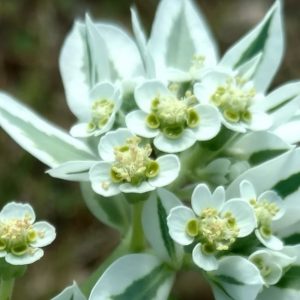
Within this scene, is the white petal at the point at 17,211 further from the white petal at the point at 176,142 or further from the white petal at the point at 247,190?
the white petal at the point at 247,190

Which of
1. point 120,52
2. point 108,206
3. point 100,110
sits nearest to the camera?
point 100,110

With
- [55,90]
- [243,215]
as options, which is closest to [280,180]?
[243,215]

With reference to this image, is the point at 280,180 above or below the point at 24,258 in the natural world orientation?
above

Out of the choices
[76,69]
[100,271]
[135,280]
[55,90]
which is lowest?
[55,90]

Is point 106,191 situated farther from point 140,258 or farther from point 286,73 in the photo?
point 286,73

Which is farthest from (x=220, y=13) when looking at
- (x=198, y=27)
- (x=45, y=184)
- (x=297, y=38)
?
(x=198, y=27)

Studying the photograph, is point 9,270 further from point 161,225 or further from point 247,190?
point 247,190

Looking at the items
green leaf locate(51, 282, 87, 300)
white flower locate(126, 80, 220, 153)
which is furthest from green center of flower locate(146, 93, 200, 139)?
green leaf locate(51, 282, 87, 300)

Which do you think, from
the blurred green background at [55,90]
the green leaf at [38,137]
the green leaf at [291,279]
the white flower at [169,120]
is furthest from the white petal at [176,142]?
the blurred green background at [55,90]
